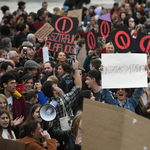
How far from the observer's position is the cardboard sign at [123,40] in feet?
17.7

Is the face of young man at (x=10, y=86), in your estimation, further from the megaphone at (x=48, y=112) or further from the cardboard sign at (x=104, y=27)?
the cardboard sign at (x=104, y=27)

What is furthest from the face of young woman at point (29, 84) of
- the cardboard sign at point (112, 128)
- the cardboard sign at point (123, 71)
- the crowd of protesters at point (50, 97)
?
the cardboard sign at point (112, 128)

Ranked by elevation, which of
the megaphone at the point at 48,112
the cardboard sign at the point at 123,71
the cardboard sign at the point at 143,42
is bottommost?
the megaphone at the point at 48,112

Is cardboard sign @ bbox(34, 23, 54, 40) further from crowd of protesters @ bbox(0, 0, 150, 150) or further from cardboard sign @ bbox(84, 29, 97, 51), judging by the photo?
cardboard sign @ bbox(84, 29, 97, 51)

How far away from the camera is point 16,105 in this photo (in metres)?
5.03

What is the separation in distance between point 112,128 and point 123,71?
1.90m

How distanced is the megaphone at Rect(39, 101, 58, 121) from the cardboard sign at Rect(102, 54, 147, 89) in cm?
67

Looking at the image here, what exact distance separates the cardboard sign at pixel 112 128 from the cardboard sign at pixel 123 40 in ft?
10.9

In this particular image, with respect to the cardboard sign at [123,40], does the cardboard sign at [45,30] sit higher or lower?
higher

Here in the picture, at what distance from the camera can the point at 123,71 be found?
13.2 ft

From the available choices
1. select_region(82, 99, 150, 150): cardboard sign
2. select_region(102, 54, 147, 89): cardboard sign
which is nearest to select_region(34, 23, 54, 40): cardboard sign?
select_region(102, 54, 147, 89): cardboard sign

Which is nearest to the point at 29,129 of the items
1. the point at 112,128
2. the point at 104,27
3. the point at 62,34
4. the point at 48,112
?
the point at 48,112

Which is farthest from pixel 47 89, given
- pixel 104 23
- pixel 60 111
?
pixel 104 23

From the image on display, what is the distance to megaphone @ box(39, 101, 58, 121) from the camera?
3959mm
